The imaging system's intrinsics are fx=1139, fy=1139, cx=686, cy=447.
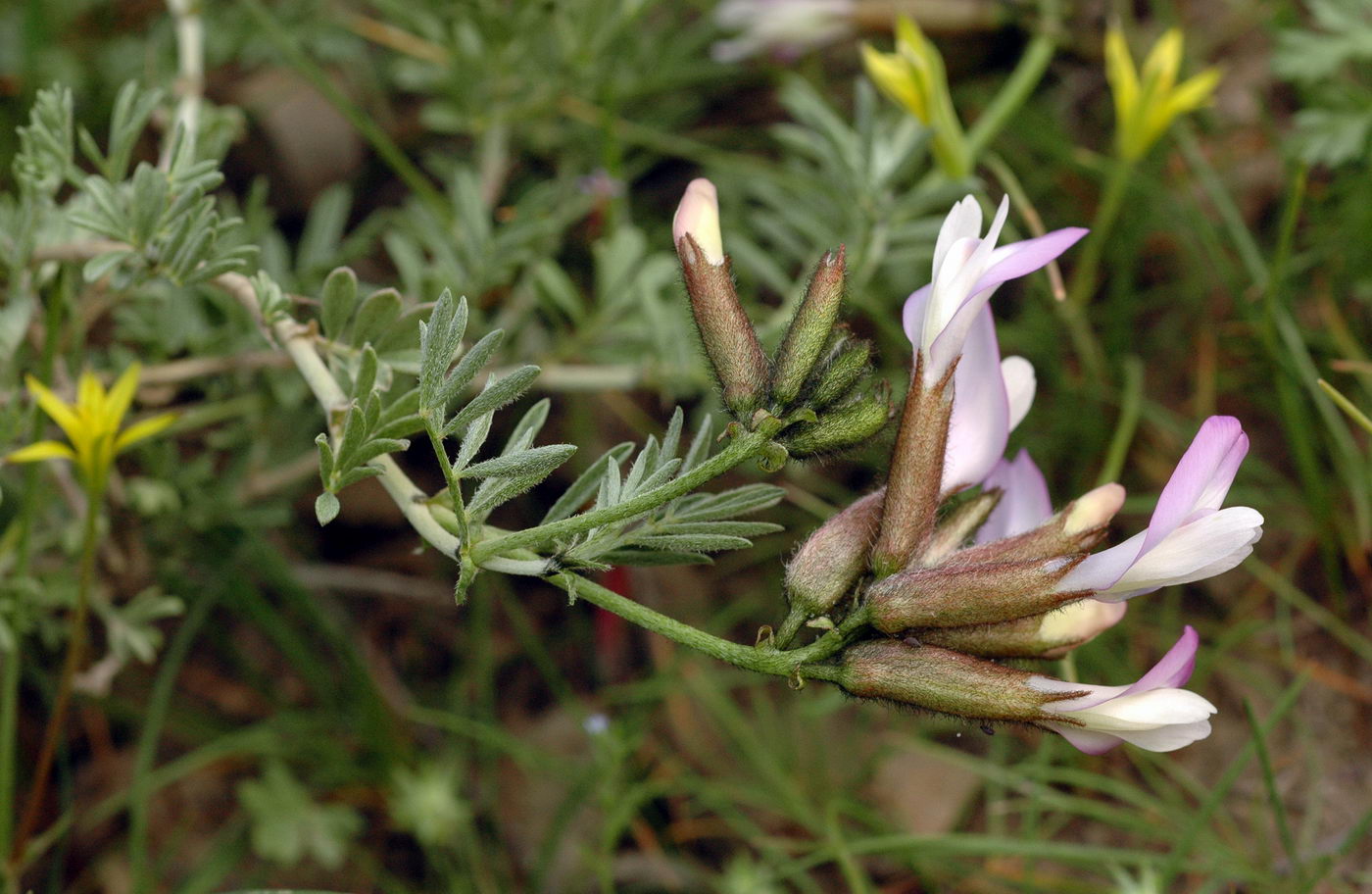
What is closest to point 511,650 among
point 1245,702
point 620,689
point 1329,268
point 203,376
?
point 620,689

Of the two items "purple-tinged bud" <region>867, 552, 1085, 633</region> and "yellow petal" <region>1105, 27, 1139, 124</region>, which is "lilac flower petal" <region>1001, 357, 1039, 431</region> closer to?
"purple-tinged bud" <region>867, 552, 1085, 633</region>

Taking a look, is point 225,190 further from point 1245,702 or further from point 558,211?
point 1245,702

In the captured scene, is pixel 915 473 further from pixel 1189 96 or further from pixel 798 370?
pixel 1189 96

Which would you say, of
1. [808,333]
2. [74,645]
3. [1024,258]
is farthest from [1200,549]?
[74,645]

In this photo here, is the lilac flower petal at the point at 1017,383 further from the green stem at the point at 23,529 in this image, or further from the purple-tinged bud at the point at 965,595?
the green stem at the point at 23,529

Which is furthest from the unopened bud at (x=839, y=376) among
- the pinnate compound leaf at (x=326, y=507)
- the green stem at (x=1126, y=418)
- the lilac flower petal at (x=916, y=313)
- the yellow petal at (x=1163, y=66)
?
the yellow petal at (x=1163, y=66)
